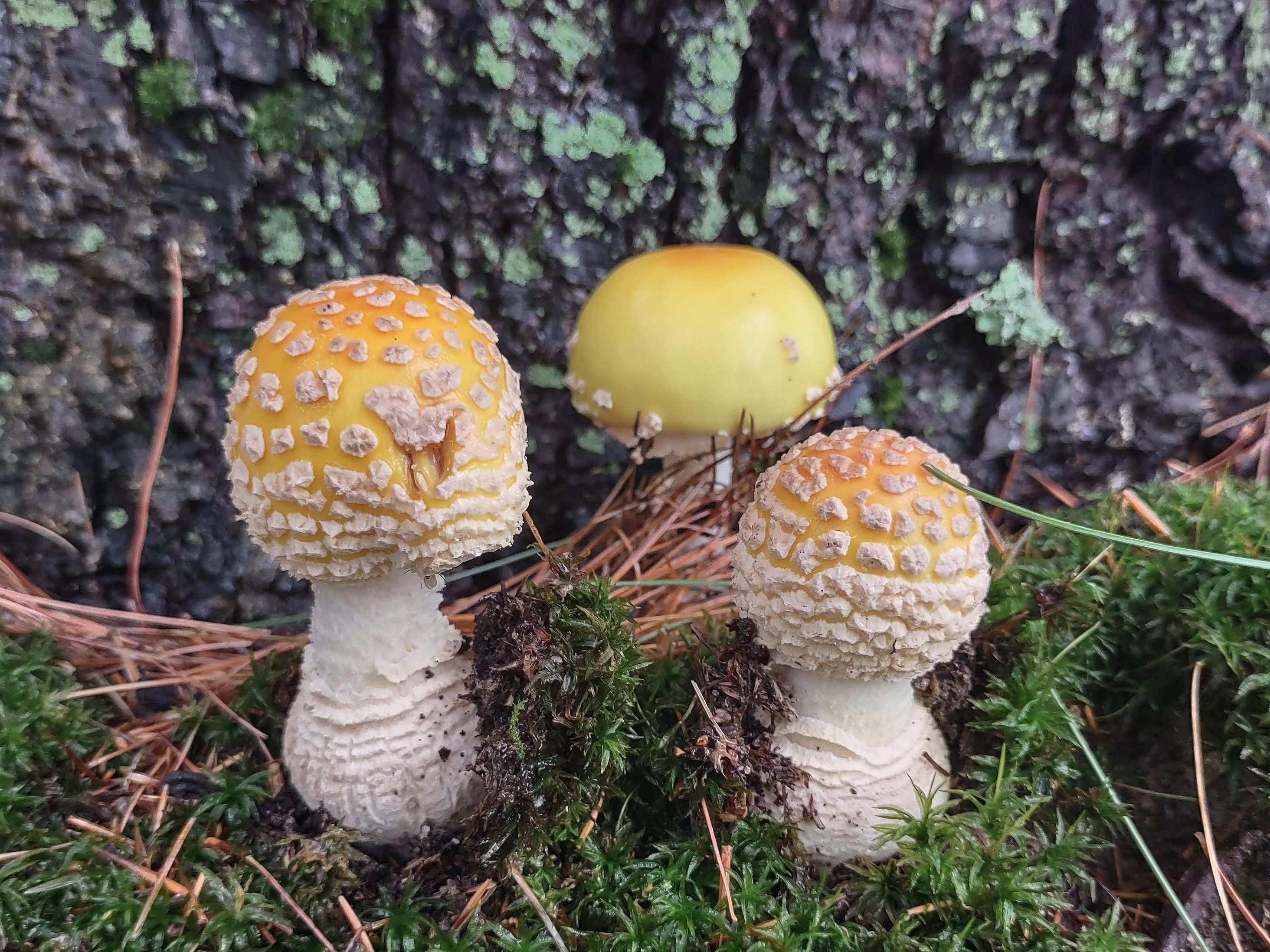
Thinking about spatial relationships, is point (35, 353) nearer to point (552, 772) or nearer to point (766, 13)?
point (552, 772)

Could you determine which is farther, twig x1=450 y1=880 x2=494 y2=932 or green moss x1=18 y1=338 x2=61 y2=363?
green moss x1=18 y1=338 x2=61 y2=363

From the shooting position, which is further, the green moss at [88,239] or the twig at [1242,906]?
the green moss at [88,239]

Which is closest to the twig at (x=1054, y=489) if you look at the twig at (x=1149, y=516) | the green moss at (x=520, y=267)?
the twig at (x=1149, y=516)

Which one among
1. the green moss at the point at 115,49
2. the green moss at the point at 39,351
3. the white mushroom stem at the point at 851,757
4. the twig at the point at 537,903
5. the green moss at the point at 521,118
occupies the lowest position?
the twig at the point at 537,903

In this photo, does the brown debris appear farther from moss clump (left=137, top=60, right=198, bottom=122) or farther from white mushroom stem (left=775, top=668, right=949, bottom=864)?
moss clump (left=137, top=60, right=198, bottom=122)

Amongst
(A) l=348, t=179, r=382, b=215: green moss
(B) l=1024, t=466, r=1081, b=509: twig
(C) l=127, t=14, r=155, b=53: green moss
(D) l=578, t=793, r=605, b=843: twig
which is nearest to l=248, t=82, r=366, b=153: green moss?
(A) l=348, t=179, r=382, b=215: green moss

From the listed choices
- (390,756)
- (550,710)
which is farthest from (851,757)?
(390,756)

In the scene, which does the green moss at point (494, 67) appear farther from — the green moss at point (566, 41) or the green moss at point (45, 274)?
the green moss at point (45, 274)
